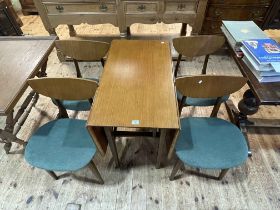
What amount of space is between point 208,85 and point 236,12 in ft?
→ 5.81

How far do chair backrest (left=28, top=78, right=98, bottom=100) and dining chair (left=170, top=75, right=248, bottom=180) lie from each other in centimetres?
56

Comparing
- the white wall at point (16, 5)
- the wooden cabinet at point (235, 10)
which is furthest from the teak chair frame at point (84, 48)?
the white wall at point (16, 5)

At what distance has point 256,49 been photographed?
46.2 inches

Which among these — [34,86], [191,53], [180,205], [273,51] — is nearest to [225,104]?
[191,53]

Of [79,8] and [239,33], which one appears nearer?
[239,33]

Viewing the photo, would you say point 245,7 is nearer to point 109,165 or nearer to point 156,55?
point 156,55

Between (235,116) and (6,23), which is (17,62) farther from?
(6,23)

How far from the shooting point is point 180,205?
1.43 metres

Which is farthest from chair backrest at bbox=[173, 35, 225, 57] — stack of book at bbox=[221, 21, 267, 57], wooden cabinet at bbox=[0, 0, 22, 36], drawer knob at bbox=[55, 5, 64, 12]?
wooden cabinet at bbox=[0, 0, 22, 36]

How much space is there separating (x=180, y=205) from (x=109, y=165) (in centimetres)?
67

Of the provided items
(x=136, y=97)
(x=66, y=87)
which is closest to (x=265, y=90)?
(x=136, y=97)

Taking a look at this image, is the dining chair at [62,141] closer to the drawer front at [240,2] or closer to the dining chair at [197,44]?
the dining chair at [197,44]

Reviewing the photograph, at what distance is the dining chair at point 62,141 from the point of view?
3.83 feet

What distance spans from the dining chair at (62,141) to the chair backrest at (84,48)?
53cm
